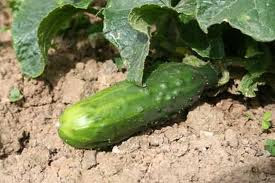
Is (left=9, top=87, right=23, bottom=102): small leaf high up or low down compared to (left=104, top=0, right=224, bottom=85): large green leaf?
down

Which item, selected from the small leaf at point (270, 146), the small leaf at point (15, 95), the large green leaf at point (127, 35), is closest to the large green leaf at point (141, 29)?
the large green leaf at point (127, 35)

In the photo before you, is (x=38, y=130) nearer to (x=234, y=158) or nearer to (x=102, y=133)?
(x=102, y=133)

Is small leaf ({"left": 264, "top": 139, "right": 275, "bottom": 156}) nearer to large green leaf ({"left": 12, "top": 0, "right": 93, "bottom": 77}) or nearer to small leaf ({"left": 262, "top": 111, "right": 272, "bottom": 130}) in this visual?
small leaf ({"left": 262, "top": 111, "right": 272, "bottom": 130})

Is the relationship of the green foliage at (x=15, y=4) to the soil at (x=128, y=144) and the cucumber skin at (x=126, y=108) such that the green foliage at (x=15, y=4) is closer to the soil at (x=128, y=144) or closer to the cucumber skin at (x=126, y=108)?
the soil at (x=128, y=144)

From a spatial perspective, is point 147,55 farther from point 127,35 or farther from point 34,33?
point 34,33

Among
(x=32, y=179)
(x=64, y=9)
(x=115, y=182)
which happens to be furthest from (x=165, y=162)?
(x=64, y=9)

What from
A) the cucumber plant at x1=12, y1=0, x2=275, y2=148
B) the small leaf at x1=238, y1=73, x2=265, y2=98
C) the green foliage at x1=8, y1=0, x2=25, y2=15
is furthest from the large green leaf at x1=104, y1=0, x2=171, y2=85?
the green foliage at x1=8, y1=0, x2=25, y2=15
